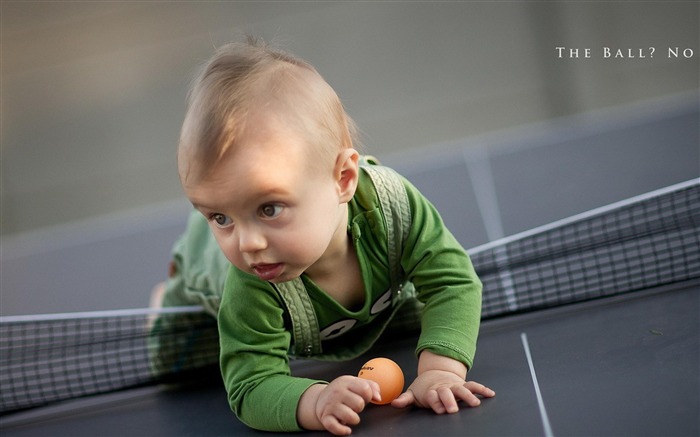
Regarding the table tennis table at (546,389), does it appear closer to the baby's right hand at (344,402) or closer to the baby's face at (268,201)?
the baby's right hand at (344,402)

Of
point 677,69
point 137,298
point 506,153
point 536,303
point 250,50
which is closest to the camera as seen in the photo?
point 250,50

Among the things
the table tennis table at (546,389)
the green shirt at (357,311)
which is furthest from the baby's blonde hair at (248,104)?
the table tennis table at (546,389)

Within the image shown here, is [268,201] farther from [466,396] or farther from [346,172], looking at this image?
[466,396]

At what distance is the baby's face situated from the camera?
136 centimetres

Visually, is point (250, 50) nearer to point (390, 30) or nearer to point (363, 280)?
point (363, 280)

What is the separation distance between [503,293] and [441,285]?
421 mm

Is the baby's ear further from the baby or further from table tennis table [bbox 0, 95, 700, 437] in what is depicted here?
table tennis table [bbox 0, 95, 700, 437]

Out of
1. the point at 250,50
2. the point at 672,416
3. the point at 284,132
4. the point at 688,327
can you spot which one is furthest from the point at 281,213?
the point at 688,327

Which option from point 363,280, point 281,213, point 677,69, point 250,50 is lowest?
point 677,69

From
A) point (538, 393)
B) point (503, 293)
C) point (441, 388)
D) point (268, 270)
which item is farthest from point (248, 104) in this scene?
point (503, 293)

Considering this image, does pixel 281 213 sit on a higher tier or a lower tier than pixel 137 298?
higher

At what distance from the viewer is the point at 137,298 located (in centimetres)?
305

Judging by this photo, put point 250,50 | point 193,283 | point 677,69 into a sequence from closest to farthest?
point 250,50
point 193,283
point 677,69

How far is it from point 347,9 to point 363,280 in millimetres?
4242
